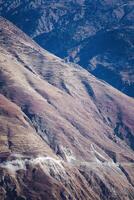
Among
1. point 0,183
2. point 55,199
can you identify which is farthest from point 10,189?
point 55,199

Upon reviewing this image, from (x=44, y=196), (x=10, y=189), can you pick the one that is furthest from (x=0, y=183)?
(x=44, y=196)

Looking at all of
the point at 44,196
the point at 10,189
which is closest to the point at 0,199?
the point at 10,189

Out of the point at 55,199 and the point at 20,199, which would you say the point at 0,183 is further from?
the point at 55,199

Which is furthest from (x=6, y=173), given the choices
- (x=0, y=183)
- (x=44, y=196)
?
(x=44, y=196)

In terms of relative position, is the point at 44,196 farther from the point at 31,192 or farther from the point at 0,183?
the point at 0,183

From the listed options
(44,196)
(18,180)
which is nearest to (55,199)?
(44,196)

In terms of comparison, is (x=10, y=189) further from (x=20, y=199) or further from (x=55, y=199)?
(x=55, y=199)

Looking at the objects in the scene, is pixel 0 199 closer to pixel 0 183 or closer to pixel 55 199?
pixel 0 183
